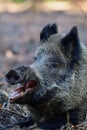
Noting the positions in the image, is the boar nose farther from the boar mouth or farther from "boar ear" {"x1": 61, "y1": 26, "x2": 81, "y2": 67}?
"boar ear" {"x1": 61, "y1": 26, "x2": 81, "y2": 67}

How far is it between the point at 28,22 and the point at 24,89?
14.1 m

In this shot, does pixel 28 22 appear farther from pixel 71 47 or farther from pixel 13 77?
pixel 13 77

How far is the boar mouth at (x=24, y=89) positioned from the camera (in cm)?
631

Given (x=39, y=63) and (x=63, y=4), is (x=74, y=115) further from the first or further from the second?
(x=63, y=4)

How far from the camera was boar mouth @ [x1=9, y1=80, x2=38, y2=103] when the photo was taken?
6.31 metres

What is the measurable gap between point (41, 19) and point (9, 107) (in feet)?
45.0

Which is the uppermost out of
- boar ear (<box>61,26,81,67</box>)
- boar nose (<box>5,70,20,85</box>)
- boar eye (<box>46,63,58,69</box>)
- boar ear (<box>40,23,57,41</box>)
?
boar ear (<box>40,23,57,41</box>)

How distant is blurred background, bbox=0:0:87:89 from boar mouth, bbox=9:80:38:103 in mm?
2499

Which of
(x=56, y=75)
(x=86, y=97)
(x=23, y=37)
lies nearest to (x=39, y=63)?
(x=56, y=75)

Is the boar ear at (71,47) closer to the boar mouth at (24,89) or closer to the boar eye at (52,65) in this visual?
the boar eye at (52,65)

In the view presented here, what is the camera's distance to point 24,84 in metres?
6.37

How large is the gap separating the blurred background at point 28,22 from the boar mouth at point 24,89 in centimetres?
250

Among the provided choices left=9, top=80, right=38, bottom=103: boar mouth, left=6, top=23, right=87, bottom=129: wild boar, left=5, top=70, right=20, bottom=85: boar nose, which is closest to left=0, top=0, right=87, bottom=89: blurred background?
left=6, top=23, right=87, bottom=129: wild boar

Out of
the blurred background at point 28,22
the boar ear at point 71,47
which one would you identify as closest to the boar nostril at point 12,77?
the boar ear at point 71,47
